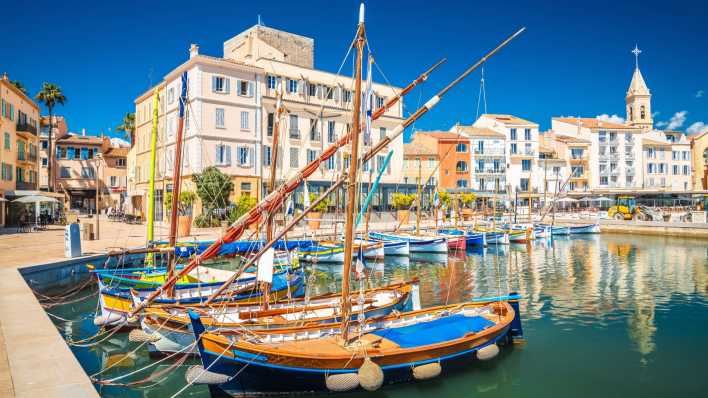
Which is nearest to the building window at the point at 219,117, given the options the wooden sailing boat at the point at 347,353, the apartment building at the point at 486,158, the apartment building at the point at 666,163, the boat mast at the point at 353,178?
the wooden sailing boat at the point at 347,353

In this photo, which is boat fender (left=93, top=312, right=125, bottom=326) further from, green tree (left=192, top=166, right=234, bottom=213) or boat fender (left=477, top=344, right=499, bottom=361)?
green tree (left=192, top=166, right=234, bottom=213)

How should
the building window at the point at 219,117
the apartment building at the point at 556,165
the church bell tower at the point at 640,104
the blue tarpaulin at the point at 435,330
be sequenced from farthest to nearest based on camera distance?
1. the church bell tower at the point at 640,104
2. the apartment building at the point at 556,165
3. the building window at the point at 219,117
4. the blue tarpaulin at the point at 435,330

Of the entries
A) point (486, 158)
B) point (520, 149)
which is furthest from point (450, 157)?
point (520, 149)

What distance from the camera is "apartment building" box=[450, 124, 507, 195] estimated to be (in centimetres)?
8594

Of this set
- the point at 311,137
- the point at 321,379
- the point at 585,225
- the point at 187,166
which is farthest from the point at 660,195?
the point at 321,379

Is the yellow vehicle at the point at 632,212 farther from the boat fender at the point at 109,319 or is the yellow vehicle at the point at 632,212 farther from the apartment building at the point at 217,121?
the boat fender at the point at 109,319

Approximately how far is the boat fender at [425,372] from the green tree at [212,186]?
34.7 meters

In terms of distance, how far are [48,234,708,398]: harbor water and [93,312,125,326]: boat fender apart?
71 cm

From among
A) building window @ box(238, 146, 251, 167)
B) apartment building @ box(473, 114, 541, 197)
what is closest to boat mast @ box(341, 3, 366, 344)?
building window @ box(238, 146, 251, 167)

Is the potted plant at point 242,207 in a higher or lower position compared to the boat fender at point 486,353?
higher

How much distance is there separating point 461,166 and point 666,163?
1821 inches

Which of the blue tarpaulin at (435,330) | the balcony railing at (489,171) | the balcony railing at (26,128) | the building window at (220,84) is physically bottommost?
the blue tarpaulin at (435,330)

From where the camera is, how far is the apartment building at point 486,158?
282 feet

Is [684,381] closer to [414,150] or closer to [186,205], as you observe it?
[186,205]
